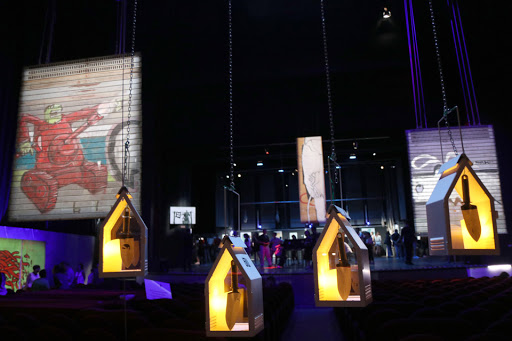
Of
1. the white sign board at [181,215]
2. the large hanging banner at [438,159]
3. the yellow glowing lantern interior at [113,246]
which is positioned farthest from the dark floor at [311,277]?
the yellow glowing lantern interior at [113,246]

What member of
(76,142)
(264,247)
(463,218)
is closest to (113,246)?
(463,218)

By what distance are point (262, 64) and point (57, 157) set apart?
5073 mm

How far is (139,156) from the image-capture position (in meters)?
7.61

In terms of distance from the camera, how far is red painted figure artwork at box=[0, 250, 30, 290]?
8582 mm

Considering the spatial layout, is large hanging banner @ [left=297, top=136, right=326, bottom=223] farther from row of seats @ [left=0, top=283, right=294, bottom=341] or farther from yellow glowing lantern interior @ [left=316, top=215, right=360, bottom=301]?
yellow glowing lantern interior @ [left=316, top=215, right=360, bottom=301]

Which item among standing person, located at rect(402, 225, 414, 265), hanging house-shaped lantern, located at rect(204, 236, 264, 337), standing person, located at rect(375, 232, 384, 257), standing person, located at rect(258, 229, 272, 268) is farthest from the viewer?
standing person, located at rect(375, 232, 384, 257)

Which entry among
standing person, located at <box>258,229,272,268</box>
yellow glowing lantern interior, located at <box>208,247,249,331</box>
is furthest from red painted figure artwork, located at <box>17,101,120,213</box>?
yellow glowing lantern interior, located at <box>208,247,249,331</box>

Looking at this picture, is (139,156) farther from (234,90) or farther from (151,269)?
(234,90)

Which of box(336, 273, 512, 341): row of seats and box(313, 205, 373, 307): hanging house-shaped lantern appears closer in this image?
box(313, 205, 373, 307): hanging house-shaped lantern

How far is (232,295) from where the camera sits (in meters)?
1.62

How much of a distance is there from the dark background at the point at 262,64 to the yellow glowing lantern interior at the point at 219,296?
748 cm

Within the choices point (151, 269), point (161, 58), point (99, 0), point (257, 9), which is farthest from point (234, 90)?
point (151, 269)

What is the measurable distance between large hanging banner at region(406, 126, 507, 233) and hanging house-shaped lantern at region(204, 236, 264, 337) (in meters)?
8.77

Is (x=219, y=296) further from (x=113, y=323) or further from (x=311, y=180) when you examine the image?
(x=311, y=180)
